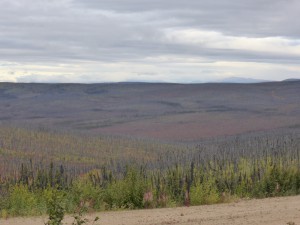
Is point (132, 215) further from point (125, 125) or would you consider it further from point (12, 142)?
point (125, 125)

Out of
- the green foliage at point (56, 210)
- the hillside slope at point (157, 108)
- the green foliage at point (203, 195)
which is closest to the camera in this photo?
the green foliage at point (56, 210)

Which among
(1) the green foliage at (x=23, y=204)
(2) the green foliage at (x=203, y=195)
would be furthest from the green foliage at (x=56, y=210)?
(2) the green foliage at (x=203, y=195)

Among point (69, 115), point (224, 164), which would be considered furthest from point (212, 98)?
point (224, 164)

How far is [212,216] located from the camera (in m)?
17.0

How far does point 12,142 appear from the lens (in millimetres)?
44406

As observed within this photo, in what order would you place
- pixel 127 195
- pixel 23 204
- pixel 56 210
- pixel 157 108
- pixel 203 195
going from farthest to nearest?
pixel 157 108 < pixel 203 195 < pixel 127 195 < pixel 23 204 < pixel 56 210

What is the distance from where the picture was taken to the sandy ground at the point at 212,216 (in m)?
16.1

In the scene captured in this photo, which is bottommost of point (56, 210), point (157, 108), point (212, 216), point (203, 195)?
point (157, 108)

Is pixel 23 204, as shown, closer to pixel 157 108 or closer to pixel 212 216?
pixel 212 216

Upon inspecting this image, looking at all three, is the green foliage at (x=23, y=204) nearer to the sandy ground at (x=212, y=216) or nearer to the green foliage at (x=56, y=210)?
the sandy ground at (x=212, y=216)

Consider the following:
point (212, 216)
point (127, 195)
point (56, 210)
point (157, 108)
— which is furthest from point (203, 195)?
point (157, 108)

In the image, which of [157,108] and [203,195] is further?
[157,108]

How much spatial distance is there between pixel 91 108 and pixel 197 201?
95.4 m

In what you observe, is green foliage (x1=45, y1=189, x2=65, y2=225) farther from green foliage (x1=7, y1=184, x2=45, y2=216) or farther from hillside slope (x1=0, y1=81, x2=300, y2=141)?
hillside slope (x1=0, y1=81, x2=300, y2=141)
